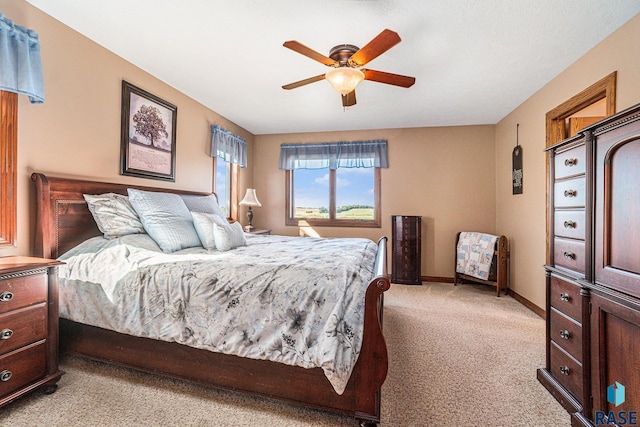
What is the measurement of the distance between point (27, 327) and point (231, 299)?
1197mm

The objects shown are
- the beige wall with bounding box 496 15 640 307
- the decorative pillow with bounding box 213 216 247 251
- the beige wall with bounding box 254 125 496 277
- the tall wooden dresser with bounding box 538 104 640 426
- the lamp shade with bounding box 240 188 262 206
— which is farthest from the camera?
the beige wall with bounding box 254 125 496 277

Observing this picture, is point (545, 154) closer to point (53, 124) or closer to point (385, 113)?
point (385, 113)

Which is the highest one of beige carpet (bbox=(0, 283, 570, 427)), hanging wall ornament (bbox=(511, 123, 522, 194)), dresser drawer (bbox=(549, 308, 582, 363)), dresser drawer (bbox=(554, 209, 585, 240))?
hanging wall ornament (bbox=(511, 123, 522, 194))

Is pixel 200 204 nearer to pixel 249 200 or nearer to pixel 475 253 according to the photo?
pixel 249 200

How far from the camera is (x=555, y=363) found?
5.91 feet

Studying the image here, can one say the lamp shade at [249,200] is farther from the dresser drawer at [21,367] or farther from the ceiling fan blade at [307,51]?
the dresser drawer at [21,367]

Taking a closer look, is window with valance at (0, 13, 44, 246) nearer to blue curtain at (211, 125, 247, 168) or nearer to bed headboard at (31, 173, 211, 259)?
bed headboard at (31, 173, 211, 259)

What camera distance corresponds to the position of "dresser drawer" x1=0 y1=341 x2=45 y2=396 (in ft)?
5.05

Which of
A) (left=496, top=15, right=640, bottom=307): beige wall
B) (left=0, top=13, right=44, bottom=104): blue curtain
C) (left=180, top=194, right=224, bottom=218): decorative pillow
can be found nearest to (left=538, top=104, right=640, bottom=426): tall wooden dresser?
(left=496, top=15, right=640, bottom=307): beige wall

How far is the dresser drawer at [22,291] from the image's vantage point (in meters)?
1.54

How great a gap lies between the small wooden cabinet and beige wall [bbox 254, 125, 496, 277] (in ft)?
1.16

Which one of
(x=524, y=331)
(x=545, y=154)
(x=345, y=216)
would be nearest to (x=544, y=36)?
(x=545, y=154)

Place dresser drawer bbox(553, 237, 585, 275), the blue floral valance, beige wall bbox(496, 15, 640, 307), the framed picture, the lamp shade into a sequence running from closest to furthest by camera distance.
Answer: dresser drawer bbox(553, 237, 585, 275) → beige wall bbox(496, 15, 640, 307) → the framed picture → the lamp shade → the blue floral valance

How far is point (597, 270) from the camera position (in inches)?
54.9
